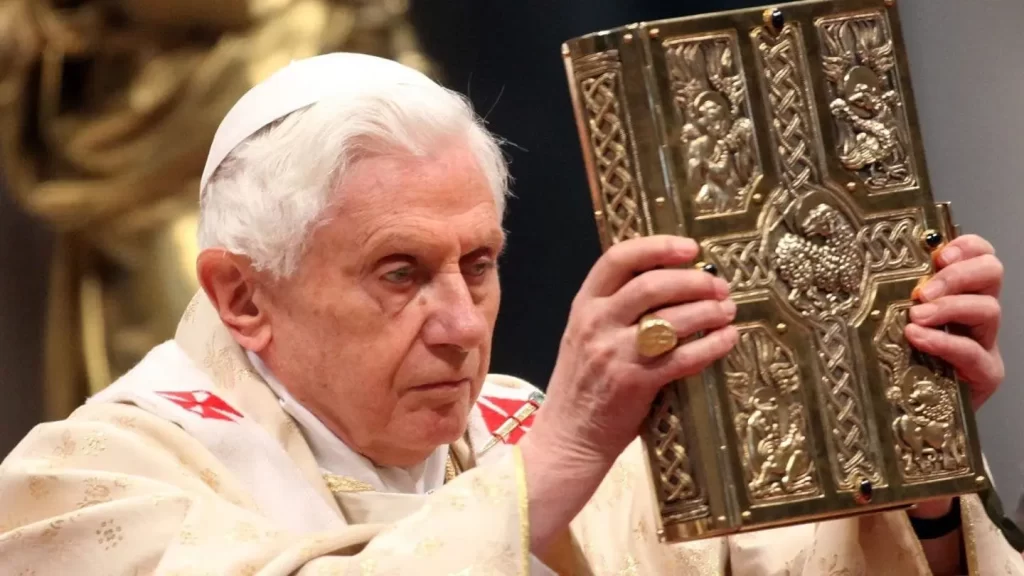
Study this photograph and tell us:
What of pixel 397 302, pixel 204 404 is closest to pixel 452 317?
pixel 397 302

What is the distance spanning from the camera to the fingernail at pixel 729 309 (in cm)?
179

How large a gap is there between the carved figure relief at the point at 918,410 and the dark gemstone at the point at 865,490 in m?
0.05

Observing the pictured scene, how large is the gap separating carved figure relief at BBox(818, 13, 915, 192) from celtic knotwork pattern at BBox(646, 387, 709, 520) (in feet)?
1.31

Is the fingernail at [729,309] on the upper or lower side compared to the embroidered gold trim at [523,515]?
upper

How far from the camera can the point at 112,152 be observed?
389 cm

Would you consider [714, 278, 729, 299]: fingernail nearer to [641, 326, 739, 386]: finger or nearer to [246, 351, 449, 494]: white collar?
[641, 326, 739, 386]: finger

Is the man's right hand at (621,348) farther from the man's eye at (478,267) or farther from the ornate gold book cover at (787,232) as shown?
the man's eye at (478,267)

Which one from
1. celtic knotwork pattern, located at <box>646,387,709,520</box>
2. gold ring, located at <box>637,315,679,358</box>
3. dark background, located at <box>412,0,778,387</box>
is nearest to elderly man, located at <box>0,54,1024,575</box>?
celtic knotwork pattern, located at <box>646,387,709,520</box>

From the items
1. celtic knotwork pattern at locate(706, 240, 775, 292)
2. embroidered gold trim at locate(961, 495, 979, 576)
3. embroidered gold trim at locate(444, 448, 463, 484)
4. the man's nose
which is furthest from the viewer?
embroidered gold trim at locate(444, 448, 463, 484)

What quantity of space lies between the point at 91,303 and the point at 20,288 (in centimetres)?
18

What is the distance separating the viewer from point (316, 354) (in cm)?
239

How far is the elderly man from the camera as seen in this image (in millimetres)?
2016

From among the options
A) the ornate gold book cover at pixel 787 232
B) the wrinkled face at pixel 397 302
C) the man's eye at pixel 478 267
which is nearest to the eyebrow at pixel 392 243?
the wrinkled face at pixel 397 302

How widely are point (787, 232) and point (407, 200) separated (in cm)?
67
